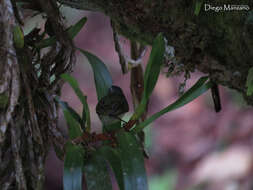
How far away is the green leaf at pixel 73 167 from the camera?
23.6 inches

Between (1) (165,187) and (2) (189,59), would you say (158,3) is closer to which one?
(2) (189,59)

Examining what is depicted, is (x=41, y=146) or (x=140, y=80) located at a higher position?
(x=140, y=80)

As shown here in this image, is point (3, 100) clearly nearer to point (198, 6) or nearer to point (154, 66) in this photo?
point (154, 66)

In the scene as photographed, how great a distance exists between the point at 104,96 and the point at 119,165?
0.14 meters

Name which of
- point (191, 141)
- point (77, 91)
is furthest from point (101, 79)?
point (191, 141)

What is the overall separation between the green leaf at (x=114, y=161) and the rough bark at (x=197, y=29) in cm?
25

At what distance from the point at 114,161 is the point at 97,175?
0.04m

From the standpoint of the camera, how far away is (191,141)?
106 inches

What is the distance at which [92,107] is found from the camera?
292 cm

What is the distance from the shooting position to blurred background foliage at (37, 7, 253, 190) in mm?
2258

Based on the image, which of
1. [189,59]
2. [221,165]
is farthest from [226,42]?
[221,165]

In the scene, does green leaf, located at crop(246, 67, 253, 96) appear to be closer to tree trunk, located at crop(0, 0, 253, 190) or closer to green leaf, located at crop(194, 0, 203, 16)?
tree trunk, located at crop(0, 0, 253, 190)

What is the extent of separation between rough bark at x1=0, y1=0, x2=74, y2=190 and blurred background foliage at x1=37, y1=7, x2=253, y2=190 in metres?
1.43

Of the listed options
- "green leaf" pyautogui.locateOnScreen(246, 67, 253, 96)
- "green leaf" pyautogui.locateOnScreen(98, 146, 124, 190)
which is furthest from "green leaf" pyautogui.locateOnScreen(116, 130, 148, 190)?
"green leaf" pyautogui.locateOnScreen(246, 67, 253, 96)
